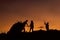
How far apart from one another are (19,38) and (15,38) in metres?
0.77

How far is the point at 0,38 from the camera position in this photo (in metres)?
48.7

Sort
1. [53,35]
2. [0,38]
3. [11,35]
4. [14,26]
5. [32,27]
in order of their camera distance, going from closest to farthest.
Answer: [53,35] → [11,35] → [32,27] → [0,38] → [14,26]

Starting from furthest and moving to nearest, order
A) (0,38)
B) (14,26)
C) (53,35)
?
(14,26) < (0,38) < (53,35)

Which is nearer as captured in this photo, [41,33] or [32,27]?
[41,33]

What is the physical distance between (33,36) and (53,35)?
3433 mm

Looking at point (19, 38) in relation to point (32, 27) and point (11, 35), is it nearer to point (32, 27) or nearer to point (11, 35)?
point (11, 35)

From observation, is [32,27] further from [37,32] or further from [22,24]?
[22,24]

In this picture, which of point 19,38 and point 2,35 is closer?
point 19,38

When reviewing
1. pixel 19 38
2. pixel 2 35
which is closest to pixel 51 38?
pixel 19 38

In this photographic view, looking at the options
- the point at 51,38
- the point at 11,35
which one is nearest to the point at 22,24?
the point at 11,35

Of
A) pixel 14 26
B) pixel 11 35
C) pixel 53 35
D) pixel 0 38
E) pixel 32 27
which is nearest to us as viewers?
pixel 53 35

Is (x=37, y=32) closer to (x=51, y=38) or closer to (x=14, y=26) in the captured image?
(x=51, y=38)

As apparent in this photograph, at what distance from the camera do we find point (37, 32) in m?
39.3

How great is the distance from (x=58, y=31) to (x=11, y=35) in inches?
339
